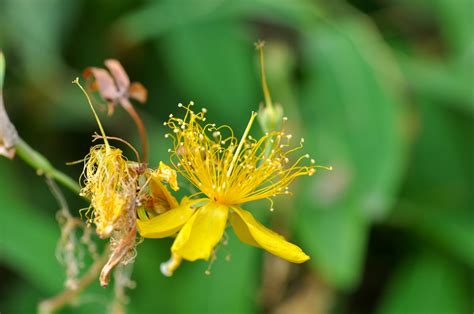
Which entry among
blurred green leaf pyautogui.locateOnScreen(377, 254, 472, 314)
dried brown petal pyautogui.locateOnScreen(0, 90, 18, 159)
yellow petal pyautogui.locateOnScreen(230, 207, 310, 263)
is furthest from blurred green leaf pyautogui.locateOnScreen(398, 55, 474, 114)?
dried brown petal pyautogui.locateOnScreen(0, 90, 18, 159)

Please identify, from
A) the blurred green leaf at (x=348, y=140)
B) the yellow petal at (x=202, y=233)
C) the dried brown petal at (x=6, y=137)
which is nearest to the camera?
the yellow petal at (x=202, y=233)

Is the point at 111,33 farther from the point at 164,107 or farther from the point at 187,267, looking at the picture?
the point at 187,267

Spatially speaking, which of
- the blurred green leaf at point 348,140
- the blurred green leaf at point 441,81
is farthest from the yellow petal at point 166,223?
the blurred green leaf at point 441,81

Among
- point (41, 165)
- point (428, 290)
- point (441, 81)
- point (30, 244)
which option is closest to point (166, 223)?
point (41, 165)

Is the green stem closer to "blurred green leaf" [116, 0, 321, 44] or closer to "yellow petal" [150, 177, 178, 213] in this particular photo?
"yellow petal" [150, 177, 178, 213]

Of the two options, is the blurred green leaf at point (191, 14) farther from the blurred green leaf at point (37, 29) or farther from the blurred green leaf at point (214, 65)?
the blurred green leaf at point (37, 29)

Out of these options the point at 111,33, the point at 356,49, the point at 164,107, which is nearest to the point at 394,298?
the point at 356,49

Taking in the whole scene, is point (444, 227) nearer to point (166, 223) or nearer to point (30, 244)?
point (30, 244)
